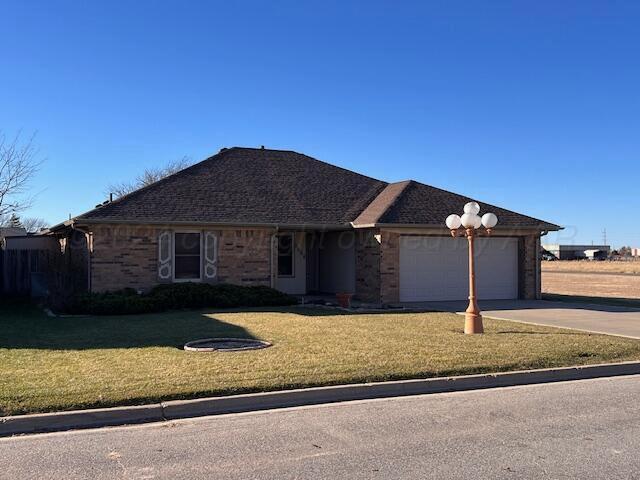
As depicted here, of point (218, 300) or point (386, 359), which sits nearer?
point (386, 359)

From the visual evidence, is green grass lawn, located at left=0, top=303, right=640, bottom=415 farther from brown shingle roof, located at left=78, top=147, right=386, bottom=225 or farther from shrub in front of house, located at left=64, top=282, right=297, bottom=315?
brown shingle roof, located at left=78, top=147, right=386, bottom=225

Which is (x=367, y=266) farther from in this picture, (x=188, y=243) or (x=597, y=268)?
(x=597, y=268)

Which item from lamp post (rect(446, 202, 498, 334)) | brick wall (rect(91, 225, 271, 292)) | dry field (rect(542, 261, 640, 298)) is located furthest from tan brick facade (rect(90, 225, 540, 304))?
dry field (rect(542, 261, 640, 298))

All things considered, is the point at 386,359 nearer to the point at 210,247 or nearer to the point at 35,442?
the point at 35,442

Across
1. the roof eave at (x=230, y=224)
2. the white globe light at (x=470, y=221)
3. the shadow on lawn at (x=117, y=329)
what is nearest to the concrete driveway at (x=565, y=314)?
the shadow on lawn at (x=117, y=329)

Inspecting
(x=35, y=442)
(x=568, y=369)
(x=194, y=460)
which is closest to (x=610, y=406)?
(x=568, y=369)

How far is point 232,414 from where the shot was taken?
23.3ft

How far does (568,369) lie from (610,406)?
1.83 meters

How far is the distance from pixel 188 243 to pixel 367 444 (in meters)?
14.1

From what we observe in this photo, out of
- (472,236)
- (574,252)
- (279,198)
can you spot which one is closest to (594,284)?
(279,198)

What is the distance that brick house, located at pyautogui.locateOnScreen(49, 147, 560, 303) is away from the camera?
725 inches

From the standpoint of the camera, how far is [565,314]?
1689cm

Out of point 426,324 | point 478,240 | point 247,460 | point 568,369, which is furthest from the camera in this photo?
point 478,240

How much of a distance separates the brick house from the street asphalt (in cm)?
1209
